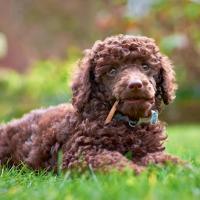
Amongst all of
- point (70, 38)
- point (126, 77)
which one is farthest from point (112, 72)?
point (70, 38)

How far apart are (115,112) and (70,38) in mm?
22298

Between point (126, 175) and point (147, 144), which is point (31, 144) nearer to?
point (147, 144)

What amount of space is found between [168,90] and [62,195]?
1841mm

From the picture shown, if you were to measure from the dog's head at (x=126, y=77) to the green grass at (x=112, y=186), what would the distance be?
0.53 meters

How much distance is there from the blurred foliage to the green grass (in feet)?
40.1

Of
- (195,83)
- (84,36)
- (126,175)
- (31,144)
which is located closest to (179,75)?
(195,83)

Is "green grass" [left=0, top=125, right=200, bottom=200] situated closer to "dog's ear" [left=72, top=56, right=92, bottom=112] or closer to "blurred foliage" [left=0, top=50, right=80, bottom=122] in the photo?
"dog's ear" [left=72, top=56, right=92, bottom=112]

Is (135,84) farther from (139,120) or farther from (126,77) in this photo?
(139,120)

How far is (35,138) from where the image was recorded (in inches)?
236

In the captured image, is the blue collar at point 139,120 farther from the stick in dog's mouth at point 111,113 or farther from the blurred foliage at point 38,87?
the blurred foliage at point 38,87

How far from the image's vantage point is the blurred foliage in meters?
18.4

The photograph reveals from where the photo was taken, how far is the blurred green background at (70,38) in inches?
717

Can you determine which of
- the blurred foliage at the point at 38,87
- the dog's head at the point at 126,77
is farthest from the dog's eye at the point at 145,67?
the blurred foliage at the point at 38,87

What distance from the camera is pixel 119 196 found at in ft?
12.3
